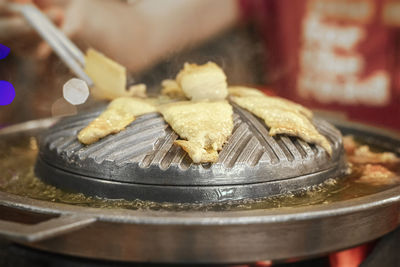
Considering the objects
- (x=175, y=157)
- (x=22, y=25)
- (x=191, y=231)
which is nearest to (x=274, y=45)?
(x=22, y=25)

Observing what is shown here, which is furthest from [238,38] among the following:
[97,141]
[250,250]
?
[250,250]

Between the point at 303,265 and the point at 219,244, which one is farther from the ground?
the point at 219,244

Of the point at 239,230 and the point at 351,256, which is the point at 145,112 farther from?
the point at 351,256

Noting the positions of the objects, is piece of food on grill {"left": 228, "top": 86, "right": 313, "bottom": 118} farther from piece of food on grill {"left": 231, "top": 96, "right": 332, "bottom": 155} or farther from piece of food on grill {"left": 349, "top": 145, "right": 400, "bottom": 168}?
piece of food on grill {"left": 349, "top": 145, "right": 400, "bottom": 168}

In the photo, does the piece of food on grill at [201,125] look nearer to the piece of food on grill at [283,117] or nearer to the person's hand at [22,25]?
the piece of food on grill at [283,117]

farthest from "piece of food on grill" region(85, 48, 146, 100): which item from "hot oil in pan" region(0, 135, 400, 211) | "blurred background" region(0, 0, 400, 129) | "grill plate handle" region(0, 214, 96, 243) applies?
"blurred background" region(0, 0, 400, 129)

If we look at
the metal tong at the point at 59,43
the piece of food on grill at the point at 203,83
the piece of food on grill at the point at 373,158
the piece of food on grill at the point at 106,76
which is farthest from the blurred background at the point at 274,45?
the piece of food on grill at the point at 373,158

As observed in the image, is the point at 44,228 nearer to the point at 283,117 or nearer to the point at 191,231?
the point at 191,231

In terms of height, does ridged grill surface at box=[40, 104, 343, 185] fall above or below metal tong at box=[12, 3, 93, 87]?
below
